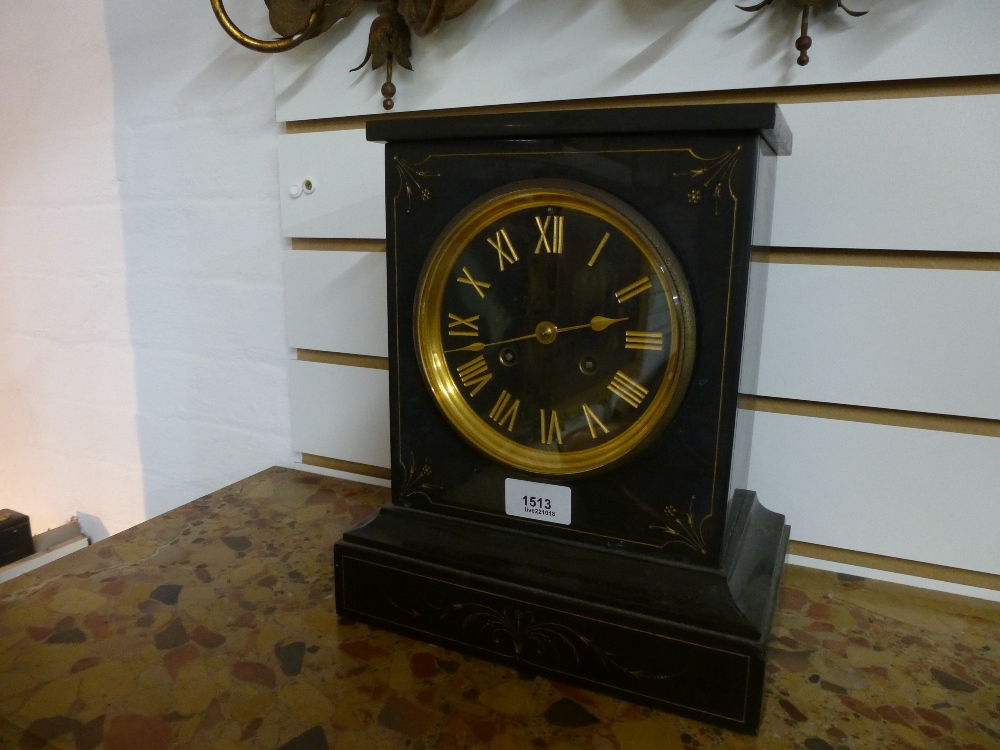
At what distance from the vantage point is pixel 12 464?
5.41 ft

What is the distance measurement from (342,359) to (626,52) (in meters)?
0.64

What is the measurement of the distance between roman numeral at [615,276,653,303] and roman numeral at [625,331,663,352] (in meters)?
0.03

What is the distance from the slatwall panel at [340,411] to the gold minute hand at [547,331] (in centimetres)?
45

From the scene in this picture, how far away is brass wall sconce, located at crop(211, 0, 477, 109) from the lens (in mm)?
891

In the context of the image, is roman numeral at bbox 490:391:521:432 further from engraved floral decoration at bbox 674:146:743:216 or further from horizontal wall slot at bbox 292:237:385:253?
horizontal wall slot at bbox 292:237:385:253

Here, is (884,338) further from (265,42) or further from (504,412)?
(265,42)

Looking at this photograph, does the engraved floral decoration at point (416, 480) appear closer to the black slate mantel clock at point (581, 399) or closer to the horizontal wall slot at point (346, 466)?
the black slate mantel clock at point (581, 399)

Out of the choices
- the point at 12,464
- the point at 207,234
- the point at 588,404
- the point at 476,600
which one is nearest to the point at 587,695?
the point at 476,600

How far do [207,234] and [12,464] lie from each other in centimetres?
93

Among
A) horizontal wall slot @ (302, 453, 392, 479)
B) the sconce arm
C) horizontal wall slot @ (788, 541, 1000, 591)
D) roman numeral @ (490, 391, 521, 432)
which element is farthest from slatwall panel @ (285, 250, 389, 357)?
horizontal wall slot @ (788, 541, 1000, 591)

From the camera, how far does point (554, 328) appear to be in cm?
62

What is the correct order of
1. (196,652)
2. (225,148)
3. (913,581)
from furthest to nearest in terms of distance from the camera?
(225,148) < (913,581) < (196,652)

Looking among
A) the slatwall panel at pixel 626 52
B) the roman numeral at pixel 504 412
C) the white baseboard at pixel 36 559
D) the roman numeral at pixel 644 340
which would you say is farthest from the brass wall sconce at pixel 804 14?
the white baseboard at pixel 36 559

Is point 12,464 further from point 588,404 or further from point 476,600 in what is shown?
point 588,404
